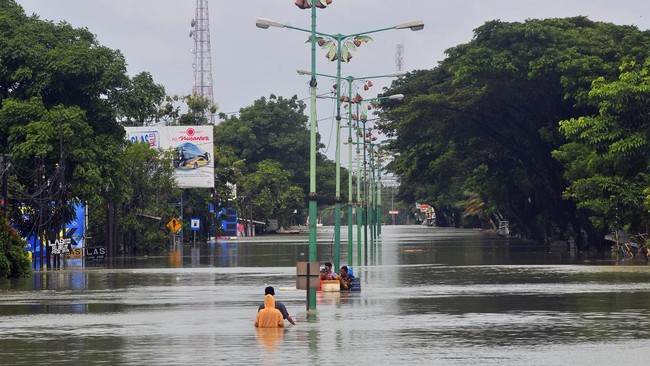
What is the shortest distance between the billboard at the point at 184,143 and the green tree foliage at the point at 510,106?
15540 mm

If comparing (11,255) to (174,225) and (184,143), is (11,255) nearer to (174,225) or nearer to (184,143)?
(174,225)

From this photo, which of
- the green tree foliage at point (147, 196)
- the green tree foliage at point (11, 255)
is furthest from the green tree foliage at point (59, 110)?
the green tree foliage at point (147, 196)

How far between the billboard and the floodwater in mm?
46289

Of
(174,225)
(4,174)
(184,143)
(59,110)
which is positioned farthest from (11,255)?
(184,143)

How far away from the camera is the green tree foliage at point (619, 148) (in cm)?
5803

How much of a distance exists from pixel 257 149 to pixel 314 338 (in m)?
152

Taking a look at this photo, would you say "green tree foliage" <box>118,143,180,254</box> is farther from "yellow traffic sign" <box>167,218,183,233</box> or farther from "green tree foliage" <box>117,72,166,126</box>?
"green tree foliage" <box>117,72,166,126</box>

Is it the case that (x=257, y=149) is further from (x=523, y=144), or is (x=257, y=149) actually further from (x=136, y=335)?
(x=136, y=335)

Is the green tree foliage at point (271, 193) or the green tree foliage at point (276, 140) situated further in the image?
the green tree foliage at point (276, 140)

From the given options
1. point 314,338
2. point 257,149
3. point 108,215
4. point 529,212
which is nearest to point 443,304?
point 314,338

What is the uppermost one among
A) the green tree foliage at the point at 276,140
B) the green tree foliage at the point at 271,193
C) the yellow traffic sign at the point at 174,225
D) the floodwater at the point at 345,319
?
the green tree foliage at the point at 276,140

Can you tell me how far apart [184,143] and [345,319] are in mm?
71857

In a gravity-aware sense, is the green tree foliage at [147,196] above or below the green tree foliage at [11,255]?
above

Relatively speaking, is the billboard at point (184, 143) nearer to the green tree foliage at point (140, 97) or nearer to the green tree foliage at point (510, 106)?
the green tree foliage at point (510, 106)
